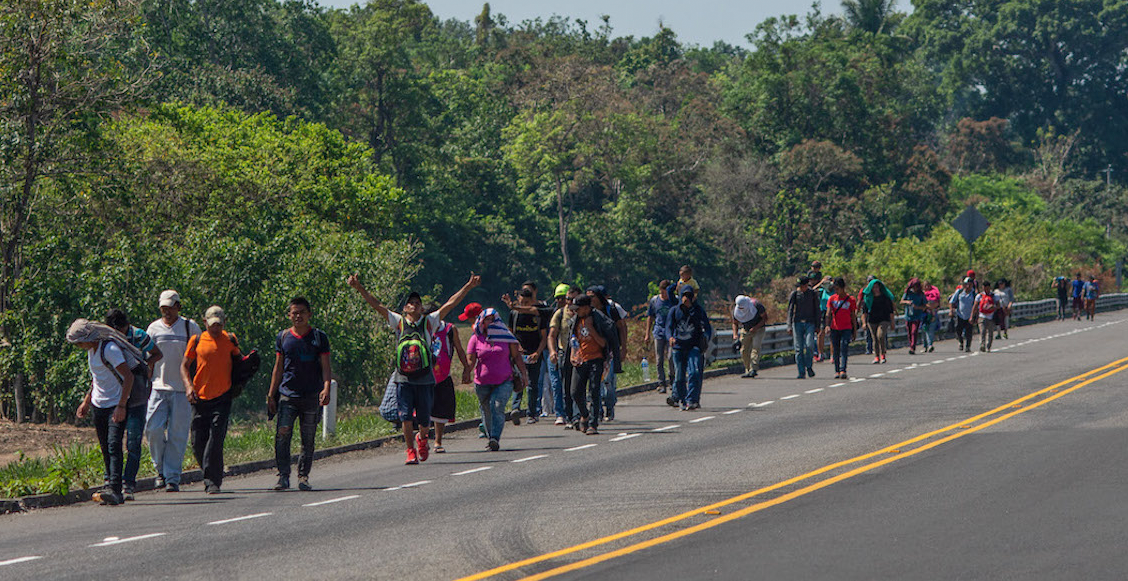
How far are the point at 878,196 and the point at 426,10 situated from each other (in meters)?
28.5

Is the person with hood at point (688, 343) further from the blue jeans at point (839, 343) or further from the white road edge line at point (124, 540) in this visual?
the white road edge line at point (124, 540)

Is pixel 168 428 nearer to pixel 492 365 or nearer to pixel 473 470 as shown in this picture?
pixel 473 470

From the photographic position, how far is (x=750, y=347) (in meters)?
25.5

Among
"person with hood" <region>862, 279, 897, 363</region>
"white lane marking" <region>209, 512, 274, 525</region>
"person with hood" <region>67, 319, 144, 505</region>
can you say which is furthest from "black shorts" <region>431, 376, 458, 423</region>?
"person with hood" <region>862, 279, 897, 363</region>

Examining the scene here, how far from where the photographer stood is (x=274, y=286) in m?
26.4

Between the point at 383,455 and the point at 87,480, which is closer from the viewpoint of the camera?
the point at 87,480

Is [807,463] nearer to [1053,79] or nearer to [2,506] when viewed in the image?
[2,506]

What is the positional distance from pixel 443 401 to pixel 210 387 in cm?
337

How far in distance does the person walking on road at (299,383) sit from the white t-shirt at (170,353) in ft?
2.98

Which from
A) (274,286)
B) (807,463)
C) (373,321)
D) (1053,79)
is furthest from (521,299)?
(1053,79)

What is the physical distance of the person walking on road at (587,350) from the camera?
16891mm

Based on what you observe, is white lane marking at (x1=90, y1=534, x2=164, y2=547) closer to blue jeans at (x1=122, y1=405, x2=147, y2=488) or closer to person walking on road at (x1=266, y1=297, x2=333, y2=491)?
blue jeans at (x1=122, y1=405, x2=147, y2=488)

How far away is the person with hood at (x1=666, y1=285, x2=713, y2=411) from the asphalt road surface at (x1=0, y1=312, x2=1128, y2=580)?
1.00 metres

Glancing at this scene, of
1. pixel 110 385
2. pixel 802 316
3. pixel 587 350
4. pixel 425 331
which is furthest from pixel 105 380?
pixel 802 316
